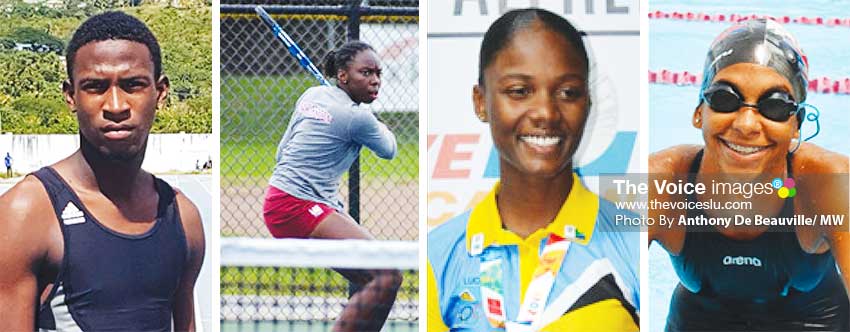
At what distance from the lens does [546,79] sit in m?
4.99

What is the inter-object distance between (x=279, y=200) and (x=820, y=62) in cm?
222

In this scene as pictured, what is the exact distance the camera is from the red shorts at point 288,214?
5137 mm

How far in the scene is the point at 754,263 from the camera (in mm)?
5039

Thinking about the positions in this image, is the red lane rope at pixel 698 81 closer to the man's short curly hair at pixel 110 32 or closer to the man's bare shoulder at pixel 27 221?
the man's short curly hair at pixel 110 32

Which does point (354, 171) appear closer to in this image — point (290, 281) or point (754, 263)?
point (290, 281)

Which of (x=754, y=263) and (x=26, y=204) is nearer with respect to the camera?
(x=26, y=204)

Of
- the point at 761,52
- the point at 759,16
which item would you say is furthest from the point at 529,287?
the point at 759,16

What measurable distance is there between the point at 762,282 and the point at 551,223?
866 millimetres

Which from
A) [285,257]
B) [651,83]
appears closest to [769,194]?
[651,83]

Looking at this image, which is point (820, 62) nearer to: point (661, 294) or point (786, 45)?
A: point (786, 45)

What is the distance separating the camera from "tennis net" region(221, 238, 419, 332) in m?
5.12

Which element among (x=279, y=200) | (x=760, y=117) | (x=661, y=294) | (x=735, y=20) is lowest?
(x=661, y=294)

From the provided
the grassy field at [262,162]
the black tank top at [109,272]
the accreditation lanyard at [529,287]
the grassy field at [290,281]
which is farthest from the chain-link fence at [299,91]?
the accreditation lanyard at [529,287]

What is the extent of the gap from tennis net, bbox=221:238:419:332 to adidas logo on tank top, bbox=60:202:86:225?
0.57 meters
